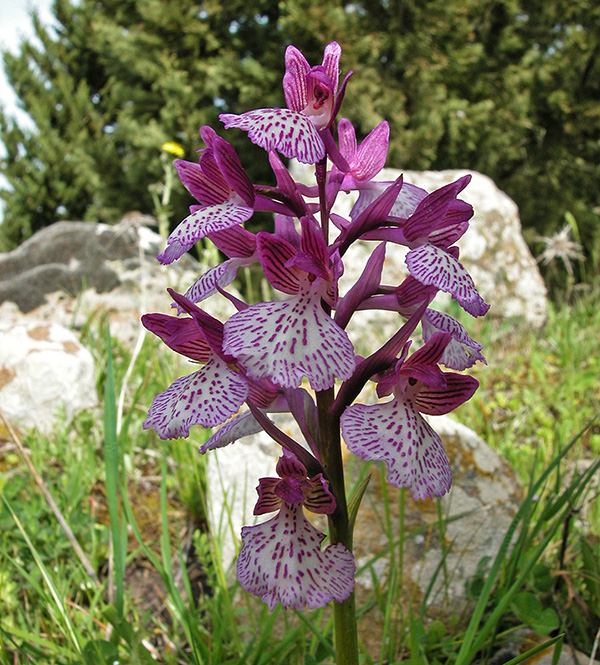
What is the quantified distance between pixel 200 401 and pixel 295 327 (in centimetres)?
17

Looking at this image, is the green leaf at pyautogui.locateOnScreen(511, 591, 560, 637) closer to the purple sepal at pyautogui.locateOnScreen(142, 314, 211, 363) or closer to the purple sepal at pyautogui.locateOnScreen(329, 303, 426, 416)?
the purple sepal at pyautogui.locateOnScreen(329, 303, 426, 416)

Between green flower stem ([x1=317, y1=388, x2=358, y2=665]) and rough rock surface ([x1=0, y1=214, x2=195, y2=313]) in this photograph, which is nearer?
green flower stem ([x1=317, y1=388, x2=358, y2=665])

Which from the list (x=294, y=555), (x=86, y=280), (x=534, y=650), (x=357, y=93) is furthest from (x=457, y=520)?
(x=357, y=93)

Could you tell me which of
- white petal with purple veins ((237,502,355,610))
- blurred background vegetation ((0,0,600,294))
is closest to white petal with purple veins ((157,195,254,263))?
white petal with purple veins ((237,502,355,610))

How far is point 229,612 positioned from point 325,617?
1.23 ft

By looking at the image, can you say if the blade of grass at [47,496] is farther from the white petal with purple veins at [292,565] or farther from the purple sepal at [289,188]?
the purple sepal at [289,188]

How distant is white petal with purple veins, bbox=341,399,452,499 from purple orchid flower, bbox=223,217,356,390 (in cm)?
8

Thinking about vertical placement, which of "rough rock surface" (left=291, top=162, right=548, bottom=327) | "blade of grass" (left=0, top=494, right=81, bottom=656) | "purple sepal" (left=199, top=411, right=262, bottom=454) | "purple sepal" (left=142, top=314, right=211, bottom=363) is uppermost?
"rough rock surface" (left=291, top=162, right=548, bottom=327)

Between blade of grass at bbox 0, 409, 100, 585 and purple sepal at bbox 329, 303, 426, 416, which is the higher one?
purple sepal at bbox 329, 303, 426, 416

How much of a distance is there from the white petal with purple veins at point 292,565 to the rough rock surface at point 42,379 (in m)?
2.17

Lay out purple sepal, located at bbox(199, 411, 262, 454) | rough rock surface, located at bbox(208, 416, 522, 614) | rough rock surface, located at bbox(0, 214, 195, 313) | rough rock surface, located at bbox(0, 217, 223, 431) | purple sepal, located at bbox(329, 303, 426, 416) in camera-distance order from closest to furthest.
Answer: purple sepal, located at bbox(329, 303, 426, 416) → purple sepal, located at bbox(199, 411, 262, 454) → rough rock surface, located at bbox(208, 416, 522, 614) → rough rock surface, located at bbox(0, 217, 223, 431) → rough rock surface, located at bbox(0, 214, 195, 313)

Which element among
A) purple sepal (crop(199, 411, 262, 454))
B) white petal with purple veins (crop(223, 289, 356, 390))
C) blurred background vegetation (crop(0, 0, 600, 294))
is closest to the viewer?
white petal with purple veins (crop(223, 289, 356, 390))

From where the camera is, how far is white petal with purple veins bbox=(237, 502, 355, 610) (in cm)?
Result: 76

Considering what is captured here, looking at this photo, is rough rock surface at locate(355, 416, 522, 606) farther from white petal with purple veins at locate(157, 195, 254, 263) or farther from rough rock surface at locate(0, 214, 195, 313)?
rough rock surface at locate(0, 214, 195, 313)
